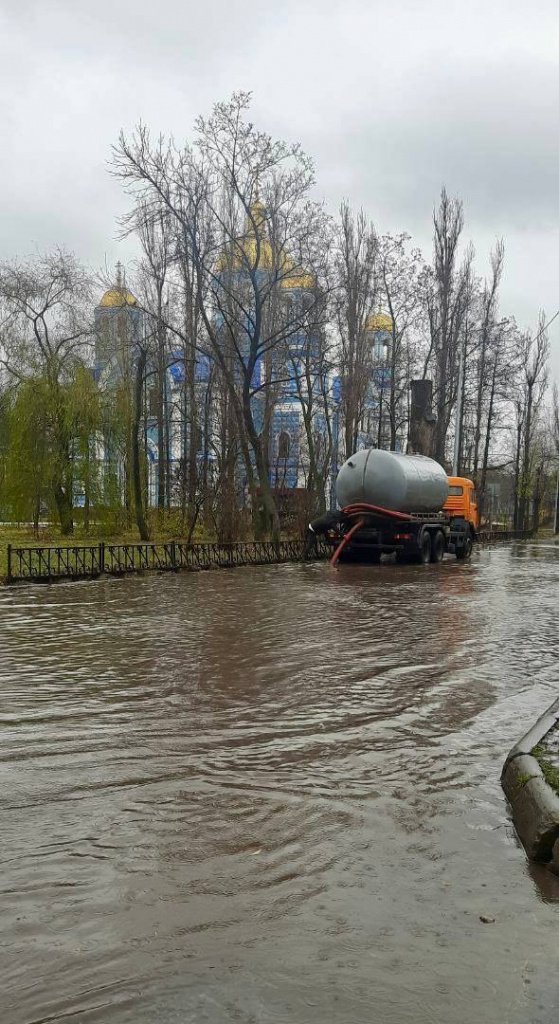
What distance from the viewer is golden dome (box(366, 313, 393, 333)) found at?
40284 mm

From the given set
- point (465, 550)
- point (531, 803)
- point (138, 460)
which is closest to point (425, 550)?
point (465, 550)

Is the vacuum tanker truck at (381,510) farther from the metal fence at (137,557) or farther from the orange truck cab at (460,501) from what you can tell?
the orange truck cab at (460,501)

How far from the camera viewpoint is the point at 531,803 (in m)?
4.88

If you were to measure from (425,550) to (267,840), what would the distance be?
24.0m

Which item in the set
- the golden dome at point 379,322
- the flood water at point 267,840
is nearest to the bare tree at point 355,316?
the golden dome at point 379,322

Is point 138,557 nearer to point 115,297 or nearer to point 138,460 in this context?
point 138,460

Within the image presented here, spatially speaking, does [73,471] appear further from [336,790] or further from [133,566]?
[336,790]

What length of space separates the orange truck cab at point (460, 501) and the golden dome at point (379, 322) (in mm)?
9917

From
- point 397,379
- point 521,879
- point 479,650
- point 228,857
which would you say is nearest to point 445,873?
point 521,879

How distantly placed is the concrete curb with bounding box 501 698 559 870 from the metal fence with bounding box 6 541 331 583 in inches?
514

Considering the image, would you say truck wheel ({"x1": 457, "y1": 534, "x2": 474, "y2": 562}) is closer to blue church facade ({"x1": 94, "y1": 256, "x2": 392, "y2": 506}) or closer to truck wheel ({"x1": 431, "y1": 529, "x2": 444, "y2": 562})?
truck wheel ({"x1": 431, "y1": 529, "x2": 444, "y2": 562})

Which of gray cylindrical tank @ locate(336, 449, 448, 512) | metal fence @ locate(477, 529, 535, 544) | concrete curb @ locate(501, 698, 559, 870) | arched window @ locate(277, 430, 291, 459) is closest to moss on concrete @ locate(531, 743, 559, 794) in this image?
concrete curb @ locate(501, 698, 559, 870)

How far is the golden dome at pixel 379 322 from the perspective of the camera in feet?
132

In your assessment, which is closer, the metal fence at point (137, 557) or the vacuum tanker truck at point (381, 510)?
the metal fence at point (137, 557)
